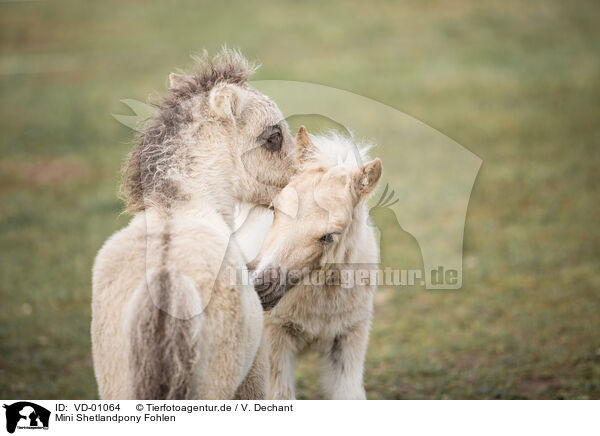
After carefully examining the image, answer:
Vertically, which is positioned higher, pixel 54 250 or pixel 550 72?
pixel 550 72

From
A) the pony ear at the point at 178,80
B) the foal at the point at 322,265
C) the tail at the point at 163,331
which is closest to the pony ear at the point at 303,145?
the foal at the point at 322,265

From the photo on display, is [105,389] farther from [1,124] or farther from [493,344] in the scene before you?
[1,124]

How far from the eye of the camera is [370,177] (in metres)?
3.62

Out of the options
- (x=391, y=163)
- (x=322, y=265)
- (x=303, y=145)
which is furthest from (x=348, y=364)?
(x=391, y=163)

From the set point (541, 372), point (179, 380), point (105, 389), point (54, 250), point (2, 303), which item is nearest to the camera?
point (179, 380)

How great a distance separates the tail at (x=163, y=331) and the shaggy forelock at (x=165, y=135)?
1.81 ft

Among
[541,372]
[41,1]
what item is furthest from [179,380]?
[41,1]

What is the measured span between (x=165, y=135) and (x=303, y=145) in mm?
903

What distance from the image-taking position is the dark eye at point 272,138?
355 cm

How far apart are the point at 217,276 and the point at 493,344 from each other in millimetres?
3908

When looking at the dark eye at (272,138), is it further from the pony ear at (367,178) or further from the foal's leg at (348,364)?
the foal's leg at (348,364)

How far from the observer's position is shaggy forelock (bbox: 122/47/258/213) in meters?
3.24
